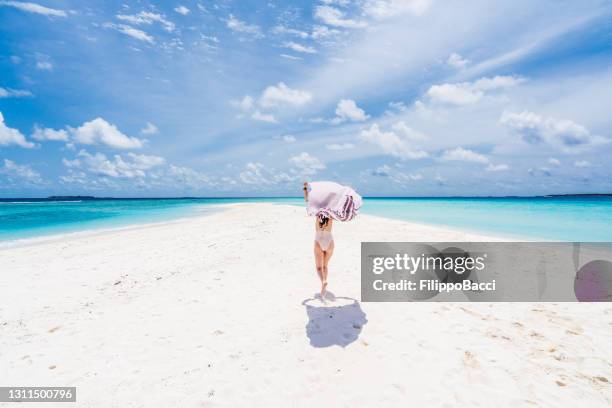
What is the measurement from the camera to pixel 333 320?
6.00 meters

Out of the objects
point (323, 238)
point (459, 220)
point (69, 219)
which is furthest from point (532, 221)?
point (69, 219)

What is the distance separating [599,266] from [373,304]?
9188 mm

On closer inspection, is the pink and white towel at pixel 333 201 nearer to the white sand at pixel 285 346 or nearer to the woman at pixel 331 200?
the woman at pixel 331 200

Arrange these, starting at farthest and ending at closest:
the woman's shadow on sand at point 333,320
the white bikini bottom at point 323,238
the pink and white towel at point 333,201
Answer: the white bikini bottom at point 323,238 → the pink and white towel at point 333,201 → the woman's shadow on sand at point 333,320

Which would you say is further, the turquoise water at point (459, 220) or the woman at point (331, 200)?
the turquoise water at point (459, 220)

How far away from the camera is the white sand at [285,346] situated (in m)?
3.95

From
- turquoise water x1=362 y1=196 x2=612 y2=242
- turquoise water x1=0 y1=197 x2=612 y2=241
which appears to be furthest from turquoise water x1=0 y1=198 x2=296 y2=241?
turquoise water x1=362 y1=196 x2=612 y2=242

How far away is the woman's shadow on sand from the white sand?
0.12 ft

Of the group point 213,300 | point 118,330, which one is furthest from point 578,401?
point 118,330

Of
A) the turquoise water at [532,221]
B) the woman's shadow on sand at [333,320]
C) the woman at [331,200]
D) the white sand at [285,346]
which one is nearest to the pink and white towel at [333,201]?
the woman at [331,200]

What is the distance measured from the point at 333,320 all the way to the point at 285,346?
1300 millimetres

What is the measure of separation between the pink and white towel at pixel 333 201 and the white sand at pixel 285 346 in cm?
213

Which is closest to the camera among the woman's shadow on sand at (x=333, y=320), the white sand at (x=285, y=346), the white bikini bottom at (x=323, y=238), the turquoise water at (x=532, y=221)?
the white sand at (x=285, y=346)

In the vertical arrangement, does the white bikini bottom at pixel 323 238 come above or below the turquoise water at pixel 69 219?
above
